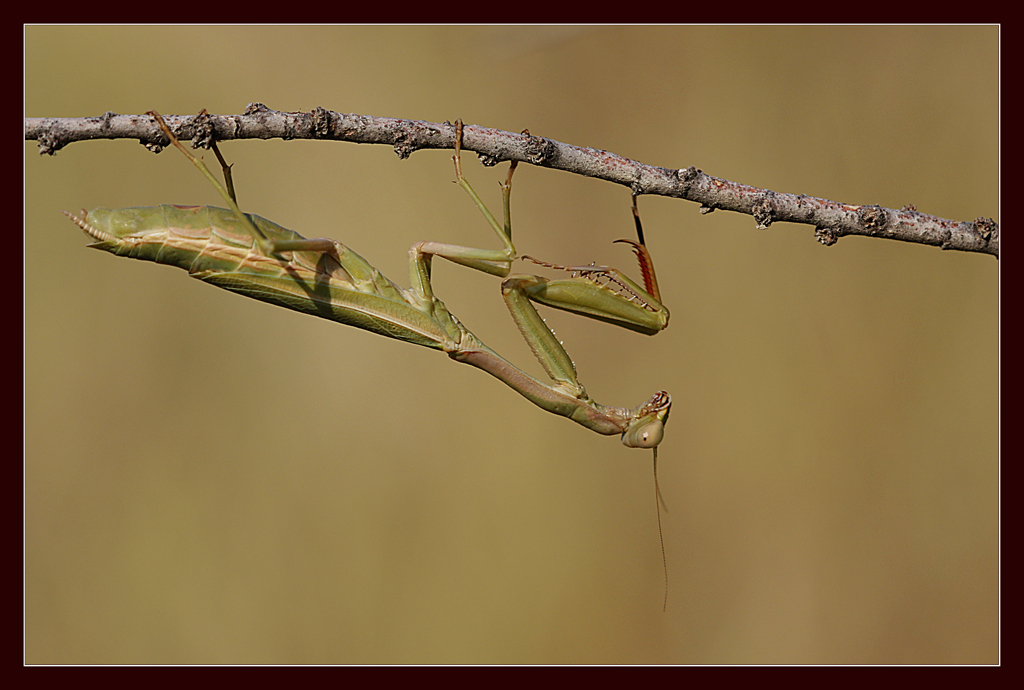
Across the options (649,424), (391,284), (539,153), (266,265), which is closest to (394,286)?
(391,284)

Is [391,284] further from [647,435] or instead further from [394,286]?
Result: [647,435]

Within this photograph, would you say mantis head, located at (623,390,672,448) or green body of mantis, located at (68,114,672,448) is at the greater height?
green body of mantis, located at (68,114,672,448)

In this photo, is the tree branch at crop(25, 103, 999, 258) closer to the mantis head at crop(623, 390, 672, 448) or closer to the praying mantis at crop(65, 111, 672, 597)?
the praying mantis at crop(65, 111, 672, 597)

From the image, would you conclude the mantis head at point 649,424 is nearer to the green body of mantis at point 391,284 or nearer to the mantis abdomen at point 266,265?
the green body of mantis at point 391,284

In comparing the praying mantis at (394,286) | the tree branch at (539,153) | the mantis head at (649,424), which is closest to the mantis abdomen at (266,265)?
the praying mantis at (394,286)

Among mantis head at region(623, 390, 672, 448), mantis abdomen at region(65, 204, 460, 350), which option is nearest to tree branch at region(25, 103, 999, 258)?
mantis abdomen at region(65, 204, 460, 350)

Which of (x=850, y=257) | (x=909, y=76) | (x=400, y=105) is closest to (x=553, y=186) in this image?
(x=400, y=105)

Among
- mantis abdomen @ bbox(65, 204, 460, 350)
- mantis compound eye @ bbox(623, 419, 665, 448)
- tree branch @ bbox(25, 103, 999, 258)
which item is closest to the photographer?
tree branch @ bbox(25, 103, 999, 258)
